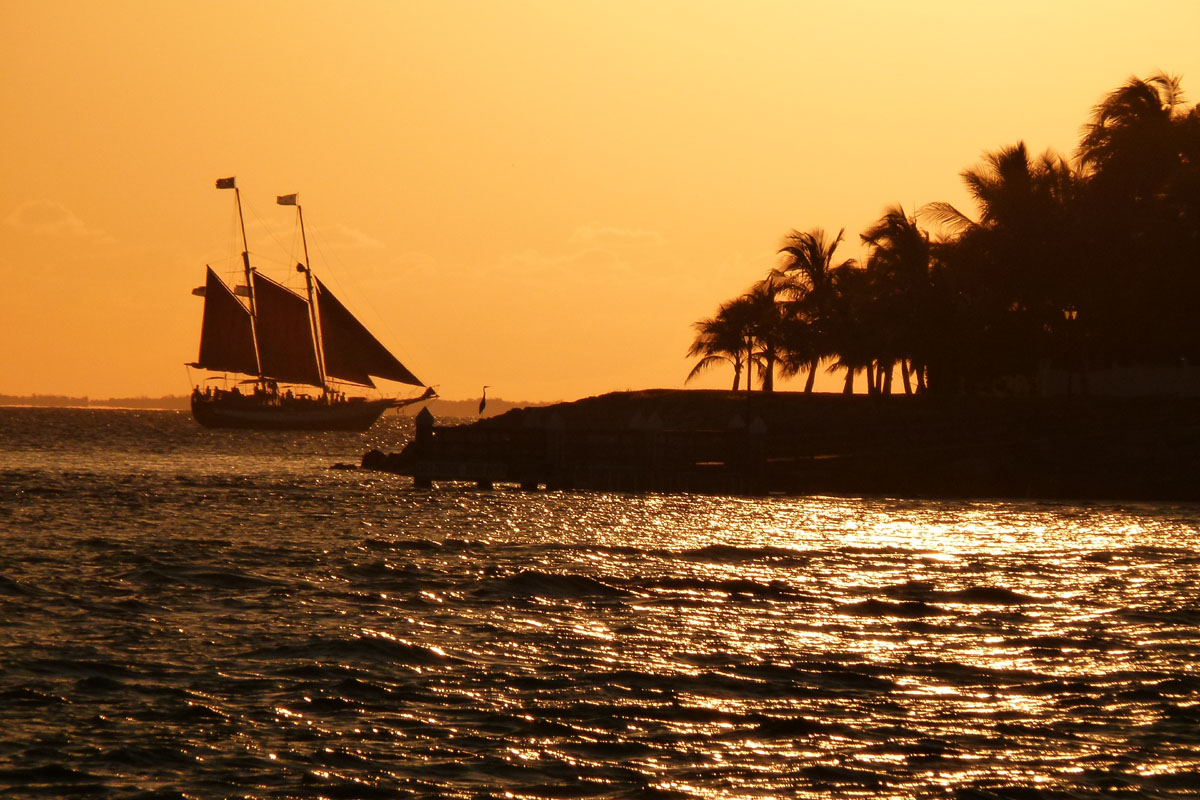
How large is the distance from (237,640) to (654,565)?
820cm

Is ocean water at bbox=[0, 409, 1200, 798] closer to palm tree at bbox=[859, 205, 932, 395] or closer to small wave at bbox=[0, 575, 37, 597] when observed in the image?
small wave at bbox=[0, 575, 37, 597]

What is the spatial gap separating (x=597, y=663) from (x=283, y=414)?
102 meters

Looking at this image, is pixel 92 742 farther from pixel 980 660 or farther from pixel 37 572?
pixel 37 572

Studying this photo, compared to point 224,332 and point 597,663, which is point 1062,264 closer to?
point 597,663

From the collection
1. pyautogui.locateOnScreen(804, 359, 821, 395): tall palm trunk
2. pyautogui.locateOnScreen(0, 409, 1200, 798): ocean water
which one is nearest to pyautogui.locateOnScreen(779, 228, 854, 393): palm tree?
pyautogui.locateOnScreen(804, 359, 821, 395): tall palm trunk

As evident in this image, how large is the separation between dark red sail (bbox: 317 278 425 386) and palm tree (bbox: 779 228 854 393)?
44616 mm

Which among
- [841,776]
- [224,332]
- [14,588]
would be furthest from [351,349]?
[841,776]

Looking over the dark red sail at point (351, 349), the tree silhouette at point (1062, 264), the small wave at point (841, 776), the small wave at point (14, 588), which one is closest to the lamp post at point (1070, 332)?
the tree silhouette at point (1062, 264)

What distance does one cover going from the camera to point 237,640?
45.7 ft

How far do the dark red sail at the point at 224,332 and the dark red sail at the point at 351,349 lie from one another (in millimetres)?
5680

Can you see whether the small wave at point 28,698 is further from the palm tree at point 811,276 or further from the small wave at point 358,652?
the palm tree at point 811,276

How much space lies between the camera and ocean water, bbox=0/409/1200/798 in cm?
925

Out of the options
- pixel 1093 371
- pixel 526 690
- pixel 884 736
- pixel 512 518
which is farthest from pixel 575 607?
pixel 1093 371

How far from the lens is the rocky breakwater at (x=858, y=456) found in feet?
125
